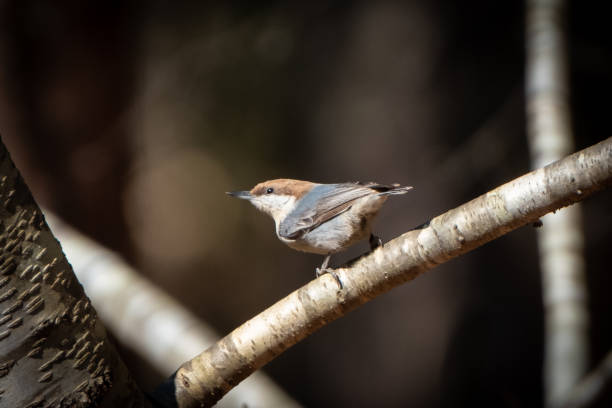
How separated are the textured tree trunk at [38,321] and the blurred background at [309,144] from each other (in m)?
2.45

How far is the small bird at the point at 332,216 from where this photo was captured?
5.97ft

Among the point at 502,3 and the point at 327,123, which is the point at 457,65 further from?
the point at 327,123

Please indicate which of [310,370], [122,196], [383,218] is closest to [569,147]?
[383,218]

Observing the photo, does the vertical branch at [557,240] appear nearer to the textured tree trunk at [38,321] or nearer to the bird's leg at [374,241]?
the bird's leg at [374,241]

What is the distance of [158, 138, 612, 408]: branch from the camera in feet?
3.75

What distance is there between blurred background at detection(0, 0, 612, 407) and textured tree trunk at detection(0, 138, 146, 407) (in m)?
2.45

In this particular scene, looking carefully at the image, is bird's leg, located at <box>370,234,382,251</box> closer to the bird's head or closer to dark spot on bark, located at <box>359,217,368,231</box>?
dark spot on bark, located at <box>359,217,368,231</box>

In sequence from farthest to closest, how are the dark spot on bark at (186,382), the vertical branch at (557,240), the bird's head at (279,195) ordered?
1. the bird's head at (279,195)
2. the vertical branch at (557,240)
3. the dark spot on bark at (186,382)

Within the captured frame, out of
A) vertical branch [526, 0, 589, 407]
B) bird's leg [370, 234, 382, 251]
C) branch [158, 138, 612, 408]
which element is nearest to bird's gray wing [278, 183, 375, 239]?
bird's leg [370, 234, 382, 251]

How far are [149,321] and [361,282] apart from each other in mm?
1295

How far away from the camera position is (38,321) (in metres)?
1.02

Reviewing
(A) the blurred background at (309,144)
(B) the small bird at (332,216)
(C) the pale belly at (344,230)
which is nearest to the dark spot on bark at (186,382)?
(B) the small bird at (332,216)

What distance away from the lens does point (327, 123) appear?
3814mm

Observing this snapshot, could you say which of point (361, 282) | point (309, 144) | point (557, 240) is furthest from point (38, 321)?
point (309, 144)
